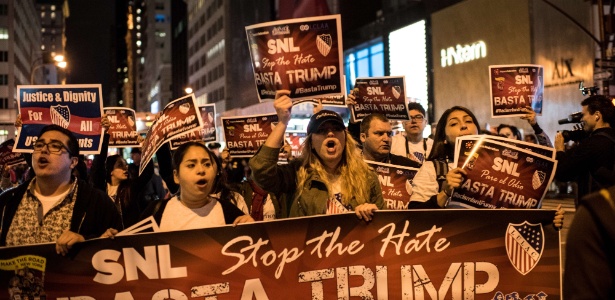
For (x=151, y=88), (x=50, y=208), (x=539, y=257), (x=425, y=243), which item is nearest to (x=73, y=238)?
(x=50, y=208)

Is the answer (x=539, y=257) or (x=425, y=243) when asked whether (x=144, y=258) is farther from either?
(x=539, y=257)

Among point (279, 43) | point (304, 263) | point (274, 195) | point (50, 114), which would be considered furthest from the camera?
point (50, 114)

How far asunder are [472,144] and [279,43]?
1863mm

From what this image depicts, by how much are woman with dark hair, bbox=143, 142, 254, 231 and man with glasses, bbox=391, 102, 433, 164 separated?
486cm

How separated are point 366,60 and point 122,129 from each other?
4451 cm

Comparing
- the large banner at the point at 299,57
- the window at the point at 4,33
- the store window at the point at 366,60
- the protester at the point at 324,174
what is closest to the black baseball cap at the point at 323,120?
the protester at the point at 324,174

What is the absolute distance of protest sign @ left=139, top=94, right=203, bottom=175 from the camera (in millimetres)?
7359

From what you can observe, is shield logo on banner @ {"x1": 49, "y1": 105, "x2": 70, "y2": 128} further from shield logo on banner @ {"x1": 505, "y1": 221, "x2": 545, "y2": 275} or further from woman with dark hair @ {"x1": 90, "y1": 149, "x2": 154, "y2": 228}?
shield logo on banner @ {"x1": 505, "y1": 221, "x2": 545, "y2": 275}

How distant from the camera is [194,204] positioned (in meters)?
4.89

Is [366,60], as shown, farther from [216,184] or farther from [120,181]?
[216,184]

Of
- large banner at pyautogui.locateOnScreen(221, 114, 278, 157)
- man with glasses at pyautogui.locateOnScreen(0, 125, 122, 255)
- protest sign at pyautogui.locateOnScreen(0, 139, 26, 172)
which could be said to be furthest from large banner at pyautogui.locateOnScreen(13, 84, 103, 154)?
protest sign at pyautogui.locateOnScreen(0, 139, 26, 172)

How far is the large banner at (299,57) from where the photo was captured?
239 inches

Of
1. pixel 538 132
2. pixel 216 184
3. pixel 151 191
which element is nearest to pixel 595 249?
pixel 216 184

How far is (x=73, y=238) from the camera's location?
15.2 feet
